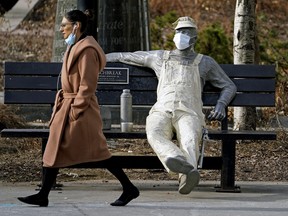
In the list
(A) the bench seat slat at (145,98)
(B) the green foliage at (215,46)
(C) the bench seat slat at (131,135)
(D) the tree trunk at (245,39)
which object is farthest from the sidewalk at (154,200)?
(B) the green foliage at (215,46)

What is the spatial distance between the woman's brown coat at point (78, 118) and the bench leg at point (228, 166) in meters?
1.44

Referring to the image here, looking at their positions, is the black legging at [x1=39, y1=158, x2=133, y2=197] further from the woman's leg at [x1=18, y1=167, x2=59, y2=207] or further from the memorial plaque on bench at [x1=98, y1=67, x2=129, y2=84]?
the memorial plaque on bench at [x1=98, y1=67, x2=129, y2=84]

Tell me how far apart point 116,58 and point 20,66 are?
88 cm

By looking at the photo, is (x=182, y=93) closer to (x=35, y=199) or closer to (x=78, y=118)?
(x=78, y=118)

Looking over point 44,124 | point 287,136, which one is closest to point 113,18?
point 44,124

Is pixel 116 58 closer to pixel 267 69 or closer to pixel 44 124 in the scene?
pixel 267 69

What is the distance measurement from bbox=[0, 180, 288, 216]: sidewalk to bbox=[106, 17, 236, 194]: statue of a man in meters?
0.39

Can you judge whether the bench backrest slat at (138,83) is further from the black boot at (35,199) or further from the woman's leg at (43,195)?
the black boot at (35,199)

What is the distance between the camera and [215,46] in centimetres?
1750

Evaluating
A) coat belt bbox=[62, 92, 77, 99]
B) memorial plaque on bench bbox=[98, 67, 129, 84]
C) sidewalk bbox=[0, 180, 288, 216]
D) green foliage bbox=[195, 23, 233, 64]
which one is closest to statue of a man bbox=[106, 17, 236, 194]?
memorial plaque on bench bbox=[98, 67, 129, 84]

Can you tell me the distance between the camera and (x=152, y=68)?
1004cm

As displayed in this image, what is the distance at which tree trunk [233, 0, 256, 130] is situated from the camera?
12672 mm

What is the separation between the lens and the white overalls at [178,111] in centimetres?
922

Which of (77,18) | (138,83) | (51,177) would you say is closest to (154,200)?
(51,177)
